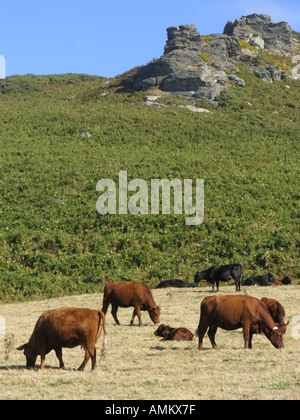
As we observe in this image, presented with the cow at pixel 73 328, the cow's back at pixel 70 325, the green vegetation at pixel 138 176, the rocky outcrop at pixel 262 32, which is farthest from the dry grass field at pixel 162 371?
the rocky outcrop at pixel 262 32

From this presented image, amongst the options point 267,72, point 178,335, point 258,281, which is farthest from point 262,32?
point 178,335

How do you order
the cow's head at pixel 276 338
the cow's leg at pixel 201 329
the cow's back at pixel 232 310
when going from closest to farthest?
the cow's back at pixel 232 310 < the cow's head at pixel 276 338 < the cow's leg at pixel 201 329

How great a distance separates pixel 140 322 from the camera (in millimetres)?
19141

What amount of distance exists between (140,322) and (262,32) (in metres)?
122

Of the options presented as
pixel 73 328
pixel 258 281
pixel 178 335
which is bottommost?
pixel 258 281

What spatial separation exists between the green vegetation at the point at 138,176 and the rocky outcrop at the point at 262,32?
2312 centimetres

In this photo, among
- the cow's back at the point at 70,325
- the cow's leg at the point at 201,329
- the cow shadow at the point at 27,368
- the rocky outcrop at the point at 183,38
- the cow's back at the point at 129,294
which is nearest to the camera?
the cow's back at the point at 70,325

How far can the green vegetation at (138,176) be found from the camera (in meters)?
36.6

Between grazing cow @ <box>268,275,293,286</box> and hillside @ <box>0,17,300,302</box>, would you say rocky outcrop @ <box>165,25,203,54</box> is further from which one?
grazing cow @ <box>268,275,293,286</box>

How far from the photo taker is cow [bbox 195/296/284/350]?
1399 cm

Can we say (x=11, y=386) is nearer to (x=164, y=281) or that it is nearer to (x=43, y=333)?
(x=43, y=333)

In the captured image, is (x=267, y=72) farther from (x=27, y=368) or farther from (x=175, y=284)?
(x=27, y=368)

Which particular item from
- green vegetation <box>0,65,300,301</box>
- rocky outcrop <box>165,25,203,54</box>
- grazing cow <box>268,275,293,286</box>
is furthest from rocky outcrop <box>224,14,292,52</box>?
grazing cow <box>268,275,293,286</box>

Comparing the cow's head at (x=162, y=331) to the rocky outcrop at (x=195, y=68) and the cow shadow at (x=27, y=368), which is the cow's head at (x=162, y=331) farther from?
the rocky outcrop at (x=195, y=68)
